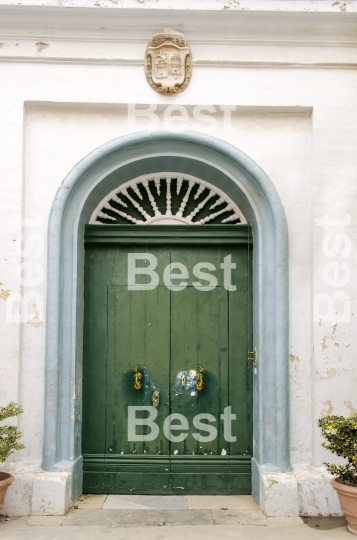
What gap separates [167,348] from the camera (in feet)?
18.3

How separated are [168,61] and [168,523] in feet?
13.2

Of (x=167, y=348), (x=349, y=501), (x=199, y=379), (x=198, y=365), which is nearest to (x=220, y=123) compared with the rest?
(x=167, y=348)

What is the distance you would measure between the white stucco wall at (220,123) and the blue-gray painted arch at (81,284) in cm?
13

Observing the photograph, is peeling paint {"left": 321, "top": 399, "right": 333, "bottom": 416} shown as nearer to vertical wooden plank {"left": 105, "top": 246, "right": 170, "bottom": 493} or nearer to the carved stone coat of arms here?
vertical wooden plank {"left": 105, "top": 246, "right": 170, "bottom": 493}

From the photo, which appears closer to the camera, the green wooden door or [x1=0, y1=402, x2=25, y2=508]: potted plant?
[x1=0, y1=402, x2=25, y2=508]: potted plant

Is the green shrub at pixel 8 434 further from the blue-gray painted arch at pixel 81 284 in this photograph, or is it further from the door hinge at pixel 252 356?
the door hinge at pixel 252 356

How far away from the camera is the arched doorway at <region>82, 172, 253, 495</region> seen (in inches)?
215

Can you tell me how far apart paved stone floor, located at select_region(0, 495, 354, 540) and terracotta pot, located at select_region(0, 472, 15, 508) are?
258 mm

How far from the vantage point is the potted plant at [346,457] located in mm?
4410

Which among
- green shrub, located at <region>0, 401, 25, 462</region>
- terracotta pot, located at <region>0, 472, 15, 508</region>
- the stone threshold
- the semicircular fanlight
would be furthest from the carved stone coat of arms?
the stone threshold

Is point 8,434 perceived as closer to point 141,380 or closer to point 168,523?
point 141,380

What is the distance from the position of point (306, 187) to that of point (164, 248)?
4.90 feet

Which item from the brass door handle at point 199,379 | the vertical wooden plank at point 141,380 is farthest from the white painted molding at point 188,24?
the brass door handle at point 199,379

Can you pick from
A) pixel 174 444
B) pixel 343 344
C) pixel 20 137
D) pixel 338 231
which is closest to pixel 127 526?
pixel 174 444
